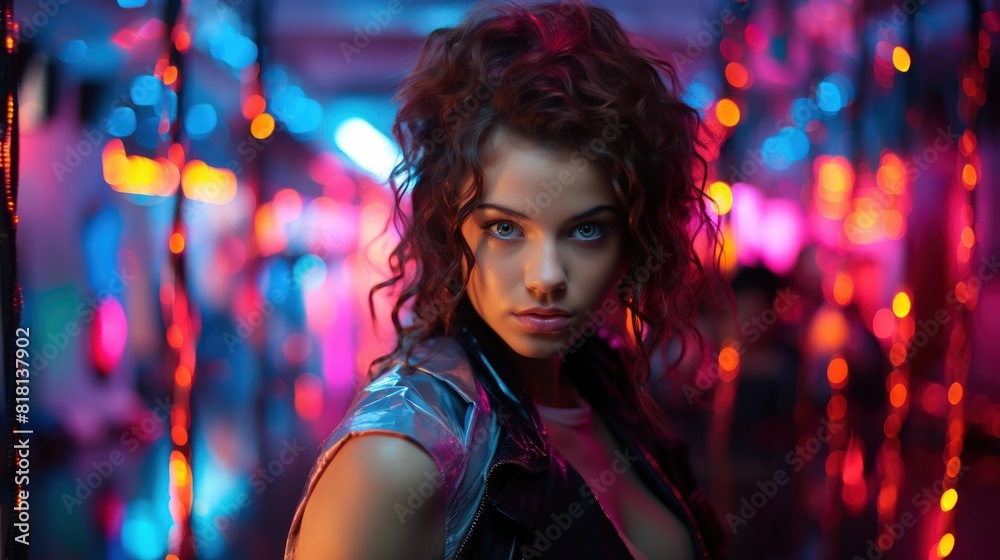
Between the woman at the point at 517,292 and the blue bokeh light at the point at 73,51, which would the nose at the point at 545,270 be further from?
the blue bokeh light at the point at 73,51

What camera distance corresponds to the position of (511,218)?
1.01 meters

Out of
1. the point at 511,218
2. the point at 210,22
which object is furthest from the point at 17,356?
the point at 210,22

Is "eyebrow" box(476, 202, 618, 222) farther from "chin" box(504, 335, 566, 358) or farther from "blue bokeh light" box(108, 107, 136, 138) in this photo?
"blue bokeh light" box(108, 107, 136, 138)

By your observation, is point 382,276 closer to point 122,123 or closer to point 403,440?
point 403,440

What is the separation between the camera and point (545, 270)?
0.99 metres

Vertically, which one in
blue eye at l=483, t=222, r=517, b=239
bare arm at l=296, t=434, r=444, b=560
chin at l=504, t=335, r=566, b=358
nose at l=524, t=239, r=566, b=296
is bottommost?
bare arm at l=296, t=434, r=444, b=560

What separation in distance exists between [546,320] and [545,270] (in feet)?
0.26

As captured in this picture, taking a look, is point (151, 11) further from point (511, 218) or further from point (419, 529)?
point (419, 529)

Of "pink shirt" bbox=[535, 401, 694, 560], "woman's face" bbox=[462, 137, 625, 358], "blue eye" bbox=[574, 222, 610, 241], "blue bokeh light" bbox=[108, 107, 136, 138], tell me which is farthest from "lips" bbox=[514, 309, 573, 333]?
"blue bokeh light" bbox=[108, 107, 136, 138]

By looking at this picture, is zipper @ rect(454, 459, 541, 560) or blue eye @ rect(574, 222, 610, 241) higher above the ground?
blue eye @ rect(574, 222, 610, 241)

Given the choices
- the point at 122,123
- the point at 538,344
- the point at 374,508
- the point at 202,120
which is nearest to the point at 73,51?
the point at 122,123

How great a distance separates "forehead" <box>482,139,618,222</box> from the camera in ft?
3.26

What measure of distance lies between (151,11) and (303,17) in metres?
4.41

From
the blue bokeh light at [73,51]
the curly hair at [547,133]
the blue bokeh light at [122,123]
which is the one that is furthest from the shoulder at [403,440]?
the blue bokeh light at [122,123]
